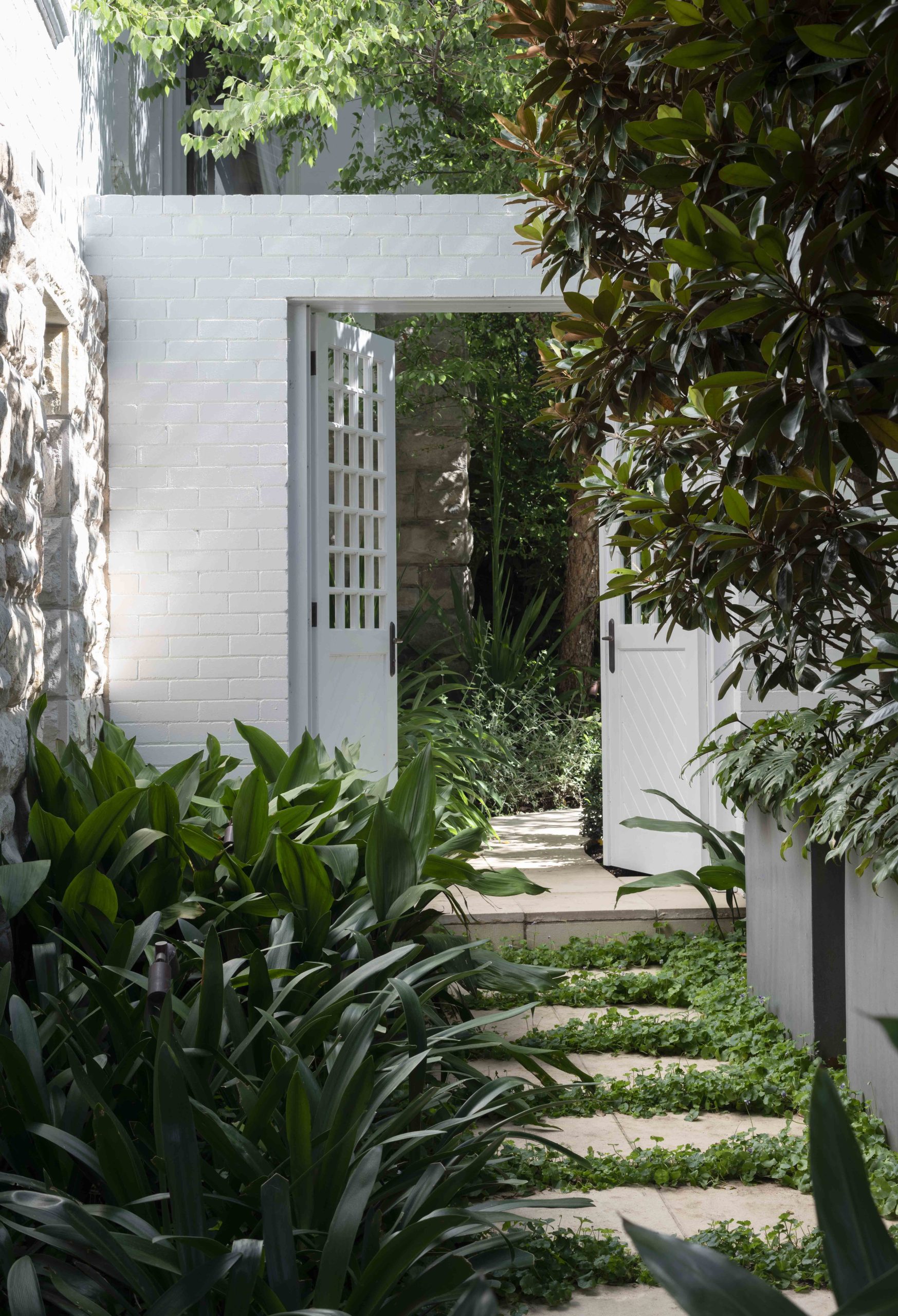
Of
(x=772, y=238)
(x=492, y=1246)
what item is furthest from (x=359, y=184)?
(x=492, y=1246)

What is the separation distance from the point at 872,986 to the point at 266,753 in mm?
1831

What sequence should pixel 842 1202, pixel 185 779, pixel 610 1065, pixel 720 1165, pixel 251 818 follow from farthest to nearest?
pixel 185 779, pixel 610 1065, pixel 251 818, pixel 720 1165, pixel 842 1202

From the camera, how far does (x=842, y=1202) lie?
0.68m

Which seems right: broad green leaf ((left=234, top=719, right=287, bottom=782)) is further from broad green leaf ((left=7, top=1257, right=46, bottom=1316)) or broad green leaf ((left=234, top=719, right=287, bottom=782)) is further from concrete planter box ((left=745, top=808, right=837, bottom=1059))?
broad green leaf ((left=7, top=1257, right=46, bottom=1316))

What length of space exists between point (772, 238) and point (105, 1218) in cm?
153

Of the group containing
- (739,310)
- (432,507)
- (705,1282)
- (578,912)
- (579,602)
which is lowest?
(578,912)

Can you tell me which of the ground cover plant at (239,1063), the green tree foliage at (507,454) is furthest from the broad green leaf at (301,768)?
the green tree foliage at (507,454)

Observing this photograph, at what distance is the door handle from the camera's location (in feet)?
16.0

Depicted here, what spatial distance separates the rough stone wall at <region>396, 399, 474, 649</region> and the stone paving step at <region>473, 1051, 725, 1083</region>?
537 cm

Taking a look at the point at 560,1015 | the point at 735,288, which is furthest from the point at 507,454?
the point at 735,288

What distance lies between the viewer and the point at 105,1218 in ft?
4.76

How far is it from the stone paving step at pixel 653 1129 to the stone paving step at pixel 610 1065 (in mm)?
180

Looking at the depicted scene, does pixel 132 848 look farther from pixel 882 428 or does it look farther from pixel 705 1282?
pixel 705 1282

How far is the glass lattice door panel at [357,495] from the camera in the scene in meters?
4.95
